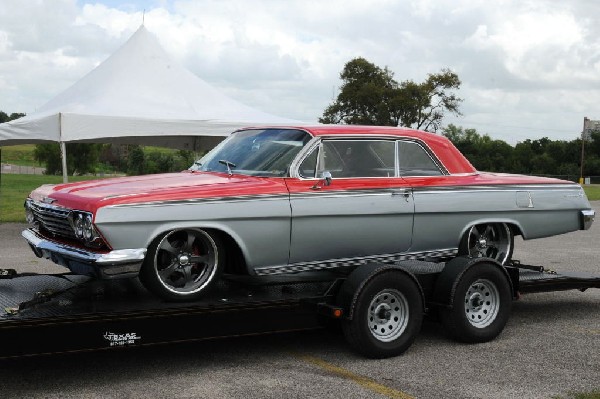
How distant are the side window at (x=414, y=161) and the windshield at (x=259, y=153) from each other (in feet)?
2.96

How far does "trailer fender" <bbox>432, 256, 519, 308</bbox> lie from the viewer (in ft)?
19.6

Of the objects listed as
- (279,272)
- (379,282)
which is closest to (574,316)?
(379,282)

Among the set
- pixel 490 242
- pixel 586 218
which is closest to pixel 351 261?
pixel 490 242

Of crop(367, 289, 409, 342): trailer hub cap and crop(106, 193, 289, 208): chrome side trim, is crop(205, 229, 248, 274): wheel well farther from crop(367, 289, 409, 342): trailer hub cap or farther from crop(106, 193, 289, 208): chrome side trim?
crop(367, 289, 409, 342): trailer hub cap

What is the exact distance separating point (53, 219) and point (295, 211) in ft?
5.98

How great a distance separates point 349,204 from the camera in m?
5.85

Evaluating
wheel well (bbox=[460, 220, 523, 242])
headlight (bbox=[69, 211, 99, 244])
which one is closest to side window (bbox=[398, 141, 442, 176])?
wheel well (bbox=[460, 220, 523, 242])

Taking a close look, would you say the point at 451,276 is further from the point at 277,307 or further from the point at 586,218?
the point at 586,218

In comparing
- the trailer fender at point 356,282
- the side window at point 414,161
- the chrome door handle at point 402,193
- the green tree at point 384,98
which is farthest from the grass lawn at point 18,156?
the trailer fender at point 356,282

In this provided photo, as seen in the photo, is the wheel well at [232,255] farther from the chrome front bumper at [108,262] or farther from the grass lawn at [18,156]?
the grass lawn at [18,156]

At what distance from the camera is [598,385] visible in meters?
5.12

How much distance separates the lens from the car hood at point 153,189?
5.05 meters

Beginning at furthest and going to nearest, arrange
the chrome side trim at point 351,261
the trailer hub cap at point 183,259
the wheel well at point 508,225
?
the wheel well at point 508,225, the chrome side trim at point 351,261, the trailer hub cap at point 183,259

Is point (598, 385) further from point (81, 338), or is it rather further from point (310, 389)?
point (81, 338)
